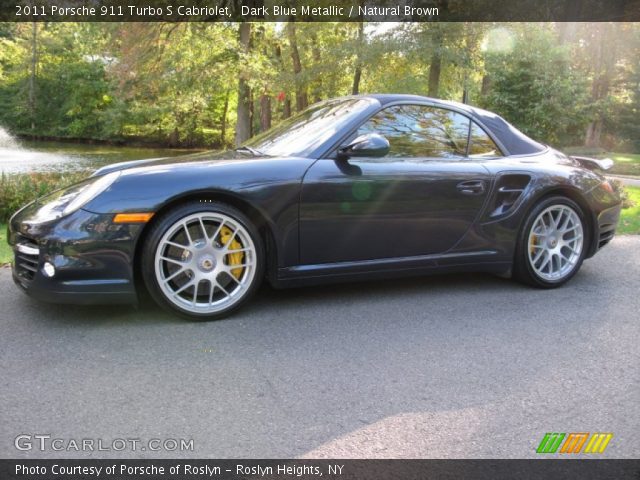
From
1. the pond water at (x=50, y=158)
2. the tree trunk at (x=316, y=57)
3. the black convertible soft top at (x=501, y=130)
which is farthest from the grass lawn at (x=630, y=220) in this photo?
the tree trunk at (x=316, y=57)

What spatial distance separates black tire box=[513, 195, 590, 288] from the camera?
4129mm

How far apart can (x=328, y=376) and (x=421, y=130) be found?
6.67 feet

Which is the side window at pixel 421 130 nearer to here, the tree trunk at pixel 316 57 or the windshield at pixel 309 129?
the windshield at pixel 309 129

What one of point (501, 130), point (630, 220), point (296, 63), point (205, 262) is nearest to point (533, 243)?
point (501, 130)

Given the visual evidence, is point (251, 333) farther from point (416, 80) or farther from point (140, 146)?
point (140, 146)

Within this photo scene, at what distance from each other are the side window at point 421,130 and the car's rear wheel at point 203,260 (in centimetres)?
108

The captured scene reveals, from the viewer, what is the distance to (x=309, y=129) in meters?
3.92

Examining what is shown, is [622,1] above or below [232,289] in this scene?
above

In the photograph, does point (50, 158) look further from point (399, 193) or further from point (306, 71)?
point (399, 193)

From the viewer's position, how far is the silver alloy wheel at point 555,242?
4199mm

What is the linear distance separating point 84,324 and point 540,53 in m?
24.2

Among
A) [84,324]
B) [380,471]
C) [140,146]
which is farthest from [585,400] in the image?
[140,146]

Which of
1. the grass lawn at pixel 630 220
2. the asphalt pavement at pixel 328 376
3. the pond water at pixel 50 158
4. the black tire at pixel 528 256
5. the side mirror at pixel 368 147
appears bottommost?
the pond water at pixel 50 158

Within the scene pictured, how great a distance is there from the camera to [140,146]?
40.9 metres
